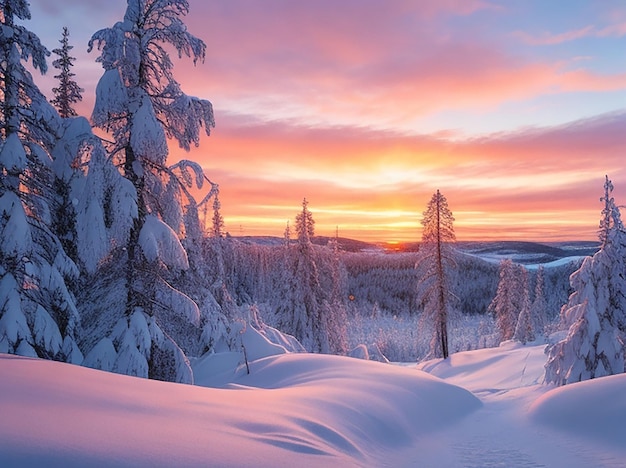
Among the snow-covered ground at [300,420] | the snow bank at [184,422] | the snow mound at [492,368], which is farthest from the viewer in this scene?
the snow mound at [492,368]

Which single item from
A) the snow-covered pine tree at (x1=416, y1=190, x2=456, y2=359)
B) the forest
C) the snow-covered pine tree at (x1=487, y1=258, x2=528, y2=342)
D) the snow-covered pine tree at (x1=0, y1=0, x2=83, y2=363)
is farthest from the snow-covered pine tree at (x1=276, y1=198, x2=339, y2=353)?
the snow-covered pine tree at (x1=487, y1=258, x2=528, y2=342)

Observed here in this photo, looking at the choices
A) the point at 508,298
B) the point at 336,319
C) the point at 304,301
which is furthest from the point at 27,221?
the point at 508,298

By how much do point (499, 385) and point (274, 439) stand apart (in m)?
20.1

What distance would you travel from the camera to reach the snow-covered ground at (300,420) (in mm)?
4062

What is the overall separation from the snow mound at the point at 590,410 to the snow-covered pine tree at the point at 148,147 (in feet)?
28.4

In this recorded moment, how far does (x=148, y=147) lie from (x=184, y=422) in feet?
20.8

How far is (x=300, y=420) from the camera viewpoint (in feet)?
22.0

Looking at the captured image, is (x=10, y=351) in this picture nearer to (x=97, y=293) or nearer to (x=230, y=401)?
(x=97, y=293)

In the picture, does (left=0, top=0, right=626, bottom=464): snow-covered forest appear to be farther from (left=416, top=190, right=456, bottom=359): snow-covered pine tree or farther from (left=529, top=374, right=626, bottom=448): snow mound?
(left=416, top=190, right=456, bottom=359): snow-covered pine tree

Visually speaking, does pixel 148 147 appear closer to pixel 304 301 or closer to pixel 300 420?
pixel 300 420

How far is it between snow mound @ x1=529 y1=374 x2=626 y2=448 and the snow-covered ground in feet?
0.11

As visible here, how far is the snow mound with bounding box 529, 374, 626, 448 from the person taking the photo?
8.32 metres

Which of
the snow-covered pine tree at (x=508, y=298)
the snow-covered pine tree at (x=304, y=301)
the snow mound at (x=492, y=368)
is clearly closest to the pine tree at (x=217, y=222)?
the snow-covered pine tree at (x=304, y=301)

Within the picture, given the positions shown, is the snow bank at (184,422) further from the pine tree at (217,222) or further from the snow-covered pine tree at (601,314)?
Answer: the pine tree at (217,222)
